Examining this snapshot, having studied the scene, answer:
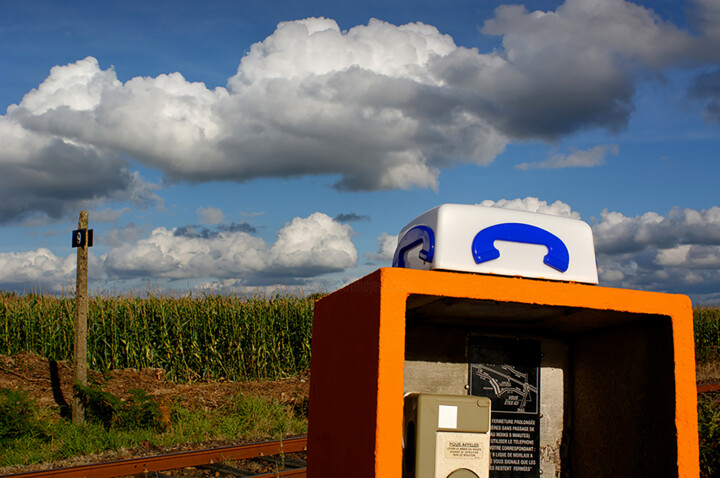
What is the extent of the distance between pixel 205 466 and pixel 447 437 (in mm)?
5411

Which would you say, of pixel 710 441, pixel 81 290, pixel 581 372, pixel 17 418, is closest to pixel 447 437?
pixel 581 372

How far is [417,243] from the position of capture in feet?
9.70

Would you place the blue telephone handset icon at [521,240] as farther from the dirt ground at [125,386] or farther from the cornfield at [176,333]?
the cornfield at [176,333]

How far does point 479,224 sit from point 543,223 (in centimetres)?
36

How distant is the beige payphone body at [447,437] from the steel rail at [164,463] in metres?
3.70

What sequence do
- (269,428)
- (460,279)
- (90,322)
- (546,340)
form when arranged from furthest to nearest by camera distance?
(90,322), (269,428), (546,340), (460,279)

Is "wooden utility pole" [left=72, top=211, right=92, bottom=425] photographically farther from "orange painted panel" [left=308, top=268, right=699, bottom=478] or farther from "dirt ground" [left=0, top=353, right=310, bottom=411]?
"orange painted panel" [left=308, top=268, right=699, bottom=478]

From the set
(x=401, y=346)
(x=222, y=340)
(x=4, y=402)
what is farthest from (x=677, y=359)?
(x=222, y=340)

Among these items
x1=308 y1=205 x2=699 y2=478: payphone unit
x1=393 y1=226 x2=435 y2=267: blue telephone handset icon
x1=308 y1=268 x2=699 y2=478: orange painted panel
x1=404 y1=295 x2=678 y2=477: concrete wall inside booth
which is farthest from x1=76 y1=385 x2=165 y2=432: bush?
x1=393 y1=226 x2=435 y2=267: blue telephone handset icon

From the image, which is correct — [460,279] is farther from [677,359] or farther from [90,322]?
[90,322]

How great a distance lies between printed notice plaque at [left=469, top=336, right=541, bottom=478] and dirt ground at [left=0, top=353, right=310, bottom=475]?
882 cm

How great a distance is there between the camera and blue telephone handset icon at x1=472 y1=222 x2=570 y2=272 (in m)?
2.74

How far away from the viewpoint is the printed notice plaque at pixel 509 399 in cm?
371

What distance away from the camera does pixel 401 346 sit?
242cm
